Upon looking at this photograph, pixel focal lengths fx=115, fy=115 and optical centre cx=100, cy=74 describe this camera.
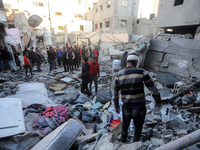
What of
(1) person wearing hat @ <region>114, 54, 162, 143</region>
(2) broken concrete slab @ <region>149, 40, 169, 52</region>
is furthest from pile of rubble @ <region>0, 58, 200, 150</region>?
(2) broken concrete slab @ <region>149, 40, 169, 52</region>

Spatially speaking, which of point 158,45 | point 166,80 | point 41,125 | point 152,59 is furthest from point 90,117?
point 158,45

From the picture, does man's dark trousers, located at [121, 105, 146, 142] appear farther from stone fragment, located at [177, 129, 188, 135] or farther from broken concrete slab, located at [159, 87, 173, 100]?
broken concrete slab, located at [159, 87, 173, 100]

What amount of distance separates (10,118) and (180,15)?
10.7 metres

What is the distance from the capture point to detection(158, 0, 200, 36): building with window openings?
7.15 m

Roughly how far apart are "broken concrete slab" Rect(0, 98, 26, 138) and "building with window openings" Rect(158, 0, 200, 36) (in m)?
9.90

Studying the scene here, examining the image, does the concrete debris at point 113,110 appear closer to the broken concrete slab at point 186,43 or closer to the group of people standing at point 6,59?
the broken concrete slab at point 186,43

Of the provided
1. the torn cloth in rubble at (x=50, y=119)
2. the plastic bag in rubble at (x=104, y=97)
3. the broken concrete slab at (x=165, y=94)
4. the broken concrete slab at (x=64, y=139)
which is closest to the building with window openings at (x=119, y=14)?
the plastic bag in rubble at (x=104, y=97)

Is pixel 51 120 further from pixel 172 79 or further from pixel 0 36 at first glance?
pixel 0 36

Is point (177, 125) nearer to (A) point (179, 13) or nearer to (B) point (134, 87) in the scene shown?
(B) point (134, 87)

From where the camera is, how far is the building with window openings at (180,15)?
715cm

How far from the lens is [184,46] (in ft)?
18.0

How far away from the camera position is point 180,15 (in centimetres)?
802

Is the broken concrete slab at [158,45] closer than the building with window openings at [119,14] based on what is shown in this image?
Yes

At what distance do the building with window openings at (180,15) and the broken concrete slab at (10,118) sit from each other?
990 centimetres
